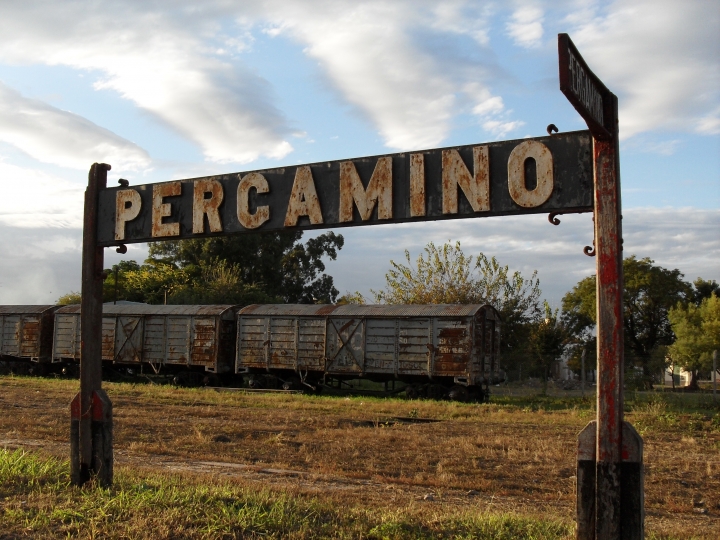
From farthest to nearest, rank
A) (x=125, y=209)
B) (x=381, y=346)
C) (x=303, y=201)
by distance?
(x=381, y=346)
(x=125, y=209)
(x=303, y=201)

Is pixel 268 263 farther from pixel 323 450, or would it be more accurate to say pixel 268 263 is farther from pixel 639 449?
pixel 639 449

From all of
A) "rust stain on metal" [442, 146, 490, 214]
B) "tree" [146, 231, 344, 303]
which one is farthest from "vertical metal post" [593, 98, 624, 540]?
"tree" [146, 231, 344, 303]

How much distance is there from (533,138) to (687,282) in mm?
47312

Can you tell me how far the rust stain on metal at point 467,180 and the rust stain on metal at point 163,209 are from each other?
2480 mm

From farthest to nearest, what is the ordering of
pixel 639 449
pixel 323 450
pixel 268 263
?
pixel 268 263 < pixel 323 450 < pixel 639 449

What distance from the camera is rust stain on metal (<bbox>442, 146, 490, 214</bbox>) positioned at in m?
4.70

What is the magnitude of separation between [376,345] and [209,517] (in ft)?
51.1

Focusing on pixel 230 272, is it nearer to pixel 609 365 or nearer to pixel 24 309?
pixel 24 309

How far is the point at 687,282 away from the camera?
46812 millimetres

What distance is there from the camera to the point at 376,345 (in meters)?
20.2

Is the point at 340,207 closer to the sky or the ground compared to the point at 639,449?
closer to the sky

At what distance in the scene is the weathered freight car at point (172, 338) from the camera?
22859 mm

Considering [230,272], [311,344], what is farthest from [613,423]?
[230,272]

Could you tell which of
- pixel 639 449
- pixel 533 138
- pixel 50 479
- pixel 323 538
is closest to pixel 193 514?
pixel 323 538
